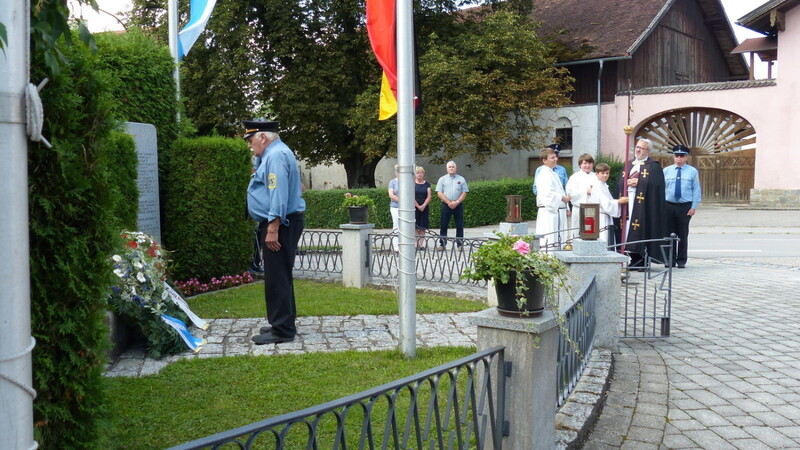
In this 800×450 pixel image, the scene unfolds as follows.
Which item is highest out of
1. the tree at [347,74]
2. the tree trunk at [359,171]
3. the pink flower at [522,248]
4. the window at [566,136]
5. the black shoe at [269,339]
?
the tree at [347,74]

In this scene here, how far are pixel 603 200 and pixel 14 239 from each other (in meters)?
10.2

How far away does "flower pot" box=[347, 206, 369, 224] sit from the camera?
1041 centimetres

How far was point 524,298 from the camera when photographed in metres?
3.70

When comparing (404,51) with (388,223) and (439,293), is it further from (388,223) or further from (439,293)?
(388,223)

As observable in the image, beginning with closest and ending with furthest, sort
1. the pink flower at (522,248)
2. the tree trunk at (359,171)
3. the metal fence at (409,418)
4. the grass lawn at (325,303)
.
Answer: the metal fence at (409,418), the pink flower at (522,248), the grass lawn at (325,303), the tree trunk at (359,171)

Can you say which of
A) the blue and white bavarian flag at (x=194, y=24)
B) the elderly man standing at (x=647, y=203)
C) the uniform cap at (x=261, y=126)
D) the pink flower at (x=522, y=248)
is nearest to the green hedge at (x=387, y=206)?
the blue and white bavarian flag at (x=194, y=24)

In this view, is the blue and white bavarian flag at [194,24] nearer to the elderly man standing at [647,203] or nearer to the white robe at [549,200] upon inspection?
the white robe at [549,200]

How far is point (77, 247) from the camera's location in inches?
101

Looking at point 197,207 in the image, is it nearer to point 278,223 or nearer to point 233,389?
point 278,223

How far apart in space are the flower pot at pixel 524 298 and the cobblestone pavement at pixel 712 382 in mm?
1142

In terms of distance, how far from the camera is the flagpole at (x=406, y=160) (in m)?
5.64

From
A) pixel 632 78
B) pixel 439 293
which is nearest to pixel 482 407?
pixel 439 293

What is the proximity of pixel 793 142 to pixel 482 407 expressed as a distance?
2771cm

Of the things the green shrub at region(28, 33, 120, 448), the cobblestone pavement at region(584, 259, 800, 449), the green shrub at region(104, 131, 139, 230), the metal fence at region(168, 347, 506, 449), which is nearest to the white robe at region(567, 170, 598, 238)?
the cobblestone pavement at region(584, 259, 800, 449)
